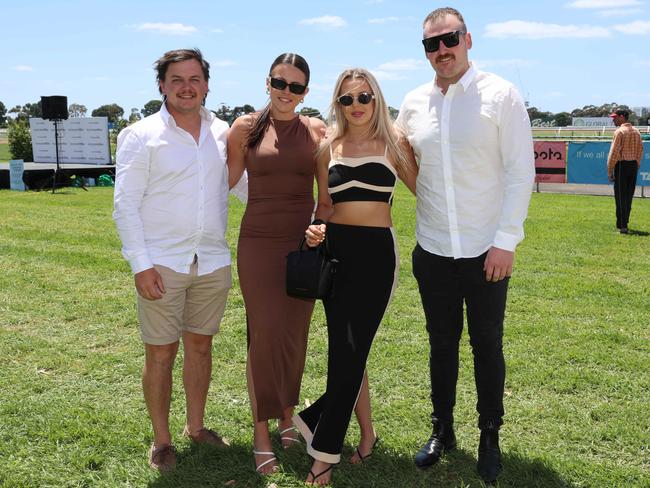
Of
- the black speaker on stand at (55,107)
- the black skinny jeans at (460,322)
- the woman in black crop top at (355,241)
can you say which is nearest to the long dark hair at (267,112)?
the woman in black crop top at (355,241)

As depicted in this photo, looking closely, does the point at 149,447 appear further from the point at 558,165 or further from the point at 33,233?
the point at 558,165

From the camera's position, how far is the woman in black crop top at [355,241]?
3260 mm

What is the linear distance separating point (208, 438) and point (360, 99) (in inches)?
81.4

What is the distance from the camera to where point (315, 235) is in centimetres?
321

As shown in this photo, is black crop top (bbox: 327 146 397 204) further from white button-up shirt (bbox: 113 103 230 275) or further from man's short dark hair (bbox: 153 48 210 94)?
man's short dark hair (bbox: 153 48 210 94)

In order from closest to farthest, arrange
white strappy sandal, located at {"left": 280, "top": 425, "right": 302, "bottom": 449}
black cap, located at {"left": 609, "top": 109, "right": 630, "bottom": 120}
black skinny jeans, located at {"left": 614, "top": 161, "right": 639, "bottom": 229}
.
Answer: white strappy sandal, located at {"left": 280, "top": 425, "right": 302, "bottom": 449}
black skinny jeans, located at {"left": 614, "top": 161, "right": 639, "bottom": 229}
black cap, located at {"left": 609, "top": 109, "right": 630, "bottom": 120}

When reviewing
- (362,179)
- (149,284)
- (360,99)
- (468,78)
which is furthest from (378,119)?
(149,284)

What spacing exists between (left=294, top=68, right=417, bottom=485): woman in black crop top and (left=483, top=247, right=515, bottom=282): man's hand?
456mm

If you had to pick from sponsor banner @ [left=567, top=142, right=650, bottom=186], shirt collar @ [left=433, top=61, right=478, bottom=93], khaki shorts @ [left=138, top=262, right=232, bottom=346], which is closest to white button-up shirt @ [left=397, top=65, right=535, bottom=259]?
shirt collar @ [left=433, top=61, right=478, bottom=93]

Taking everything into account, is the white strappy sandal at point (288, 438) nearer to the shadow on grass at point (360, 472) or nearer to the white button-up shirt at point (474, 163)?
the shadow on grass at point (360, 472)

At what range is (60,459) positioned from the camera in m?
3.58

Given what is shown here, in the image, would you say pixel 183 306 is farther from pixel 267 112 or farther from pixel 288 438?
pixel 267 112

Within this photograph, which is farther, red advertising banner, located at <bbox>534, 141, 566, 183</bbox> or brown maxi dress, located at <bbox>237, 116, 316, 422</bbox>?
red advertising banner, located at <bbox>534, 141, 566, 183</bbox>

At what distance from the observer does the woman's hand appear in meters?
3.21
